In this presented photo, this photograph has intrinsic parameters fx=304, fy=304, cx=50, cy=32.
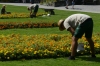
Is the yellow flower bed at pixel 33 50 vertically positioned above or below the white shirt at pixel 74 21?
below

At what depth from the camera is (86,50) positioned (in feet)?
31.6

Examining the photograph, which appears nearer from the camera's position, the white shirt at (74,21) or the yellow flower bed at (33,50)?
the white shirt at (74,21)

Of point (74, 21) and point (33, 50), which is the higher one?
point (74, 21)

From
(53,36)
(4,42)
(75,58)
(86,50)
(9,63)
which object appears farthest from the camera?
(53,36)

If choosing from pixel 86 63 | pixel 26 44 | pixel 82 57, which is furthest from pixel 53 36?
Result: pixel 86 63

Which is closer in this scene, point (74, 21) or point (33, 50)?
point (74, 21)

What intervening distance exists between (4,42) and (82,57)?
2.83 metres

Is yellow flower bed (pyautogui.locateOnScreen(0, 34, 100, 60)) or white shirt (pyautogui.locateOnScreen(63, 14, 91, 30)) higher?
white shirt (pyautogui.locateOnScreen(63, 14, 91, 30))

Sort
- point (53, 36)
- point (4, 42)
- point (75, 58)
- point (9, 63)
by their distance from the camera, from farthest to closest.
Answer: point (53, 36)
point (4, 42)
point (75, 58)
point (9, 63)

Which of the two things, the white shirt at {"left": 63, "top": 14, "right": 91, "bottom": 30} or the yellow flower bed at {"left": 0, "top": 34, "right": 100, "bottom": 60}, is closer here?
the white shirt at {"left": 63, "top": 14, "right": 91, "bottom": 30}

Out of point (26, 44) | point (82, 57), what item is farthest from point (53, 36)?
point (82, 57)

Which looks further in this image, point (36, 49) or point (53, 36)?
point (53, 36)

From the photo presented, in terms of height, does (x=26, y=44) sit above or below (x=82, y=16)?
below

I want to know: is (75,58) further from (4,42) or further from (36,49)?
(4,42)
